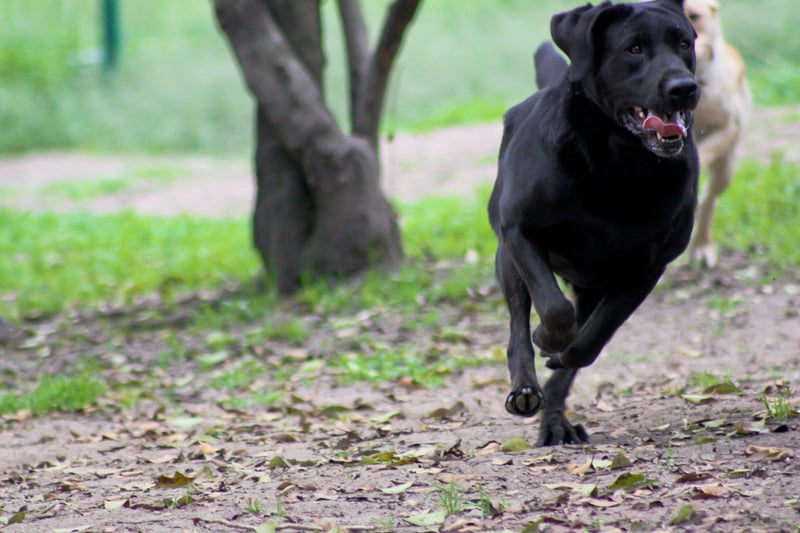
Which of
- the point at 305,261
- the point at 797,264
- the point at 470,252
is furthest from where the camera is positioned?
the point at 470,252

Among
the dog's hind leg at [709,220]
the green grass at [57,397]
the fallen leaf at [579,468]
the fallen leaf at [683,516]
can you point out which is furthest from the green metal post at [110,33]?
the fallen leaf at [683,516]

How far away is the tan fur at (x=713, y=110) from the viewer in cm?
698

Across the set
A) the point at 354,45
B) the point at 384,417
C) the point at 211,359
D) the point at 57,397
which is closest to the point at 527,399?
the point at 384,417

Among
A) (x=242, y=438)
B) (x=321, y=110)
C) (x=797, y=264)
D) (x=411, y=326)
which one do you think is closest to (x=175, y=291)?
(x=321, y=110)

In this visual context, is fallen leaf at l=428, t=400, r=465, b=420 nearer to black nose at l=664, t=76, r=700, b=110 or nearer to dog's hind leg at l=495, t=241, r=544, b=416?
dog's hind leg at l=495, t=241, r=544, b=416

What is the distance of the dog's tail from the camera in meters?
4.65

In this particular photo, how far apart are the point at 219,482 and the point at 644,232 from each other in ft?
5.65

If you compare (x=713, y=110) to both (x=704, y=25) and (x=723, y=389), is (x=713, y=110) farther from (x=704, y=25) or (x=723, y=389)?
(x=723, y=389)

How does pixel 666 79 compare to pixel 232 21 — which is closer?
pixel 666 79

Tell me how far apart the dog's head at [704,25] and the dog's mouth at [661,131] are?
3.31m

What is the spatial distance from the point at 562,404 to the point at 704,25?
3.43m

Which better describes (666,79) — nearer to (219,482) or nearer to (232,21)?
(219,482)

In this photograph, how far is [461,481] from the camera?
3.75 metres

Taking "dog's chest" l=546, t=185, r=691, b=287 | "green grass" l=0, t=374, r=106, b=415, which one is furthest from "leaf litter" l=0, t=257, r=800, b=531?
"dog's chest" l=546, t=185, r=691, b=287
